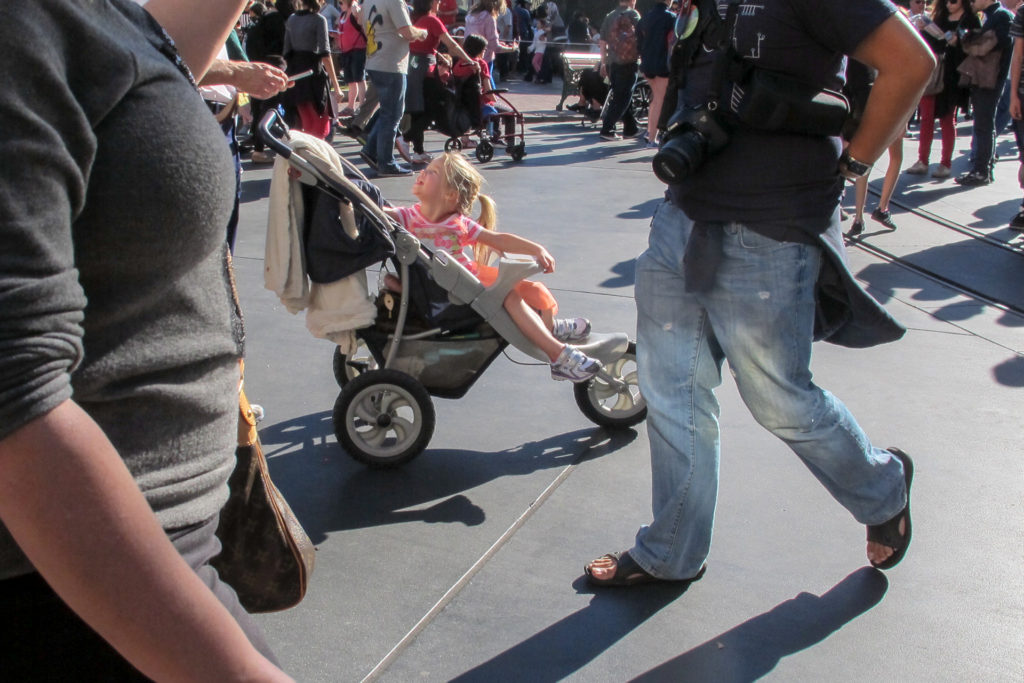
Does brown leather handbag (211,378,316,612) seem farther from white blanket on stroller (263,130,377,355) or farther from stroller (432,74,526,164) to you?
stroller (432,74,526,164)

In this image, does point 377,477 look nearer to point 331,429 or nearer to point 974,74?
point 331,429

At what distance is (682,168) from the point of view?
2521 mm

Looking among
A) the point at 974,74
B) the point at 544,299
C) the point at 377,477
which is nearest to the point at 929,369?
the point at 544,299

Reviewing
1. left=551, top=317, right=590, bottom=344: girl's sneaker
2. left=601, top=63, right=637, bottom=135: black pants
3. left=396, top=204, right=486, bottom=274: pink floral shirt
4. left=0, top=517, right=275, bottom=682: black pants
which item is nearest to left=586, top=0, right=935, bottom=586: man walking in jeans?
left=551, top=317, right=590, bottom=344: girl's sneaker

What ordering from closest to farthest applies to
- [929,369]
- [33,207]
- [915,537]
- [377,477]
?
[33,207] < [915,537] < [377,477] < [929,369]

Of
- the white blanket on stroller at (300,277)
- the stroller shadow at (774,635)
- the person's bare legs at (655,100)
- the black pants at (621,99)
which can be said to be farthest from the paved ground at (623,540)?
the black pants at (621,99)

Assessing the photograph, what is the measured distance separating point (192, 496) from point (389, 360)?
9.65 feet

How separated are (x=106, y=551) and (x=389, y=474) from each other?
3.04m

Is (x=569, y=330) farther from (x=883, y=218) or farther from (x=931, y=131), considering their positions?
(x=931, y=131)

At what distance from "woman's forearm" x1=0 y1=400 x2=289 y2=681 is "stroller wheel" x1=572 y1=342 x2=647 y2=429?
10.7 feet

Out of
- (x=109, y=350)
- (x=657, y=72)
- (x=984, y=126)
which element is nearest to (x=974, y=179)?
(x=984, y=126)

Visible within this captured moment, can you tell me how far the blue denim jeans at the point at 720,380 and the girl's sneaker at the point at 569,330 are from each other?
4.03 ft

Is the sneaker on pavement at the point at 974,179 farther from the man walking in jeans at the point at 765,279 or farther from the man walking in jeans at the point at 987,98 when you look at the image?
the man walking in jeans at the point at 765,279

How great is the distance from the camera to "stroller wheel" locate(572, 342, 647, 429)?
4.15m
